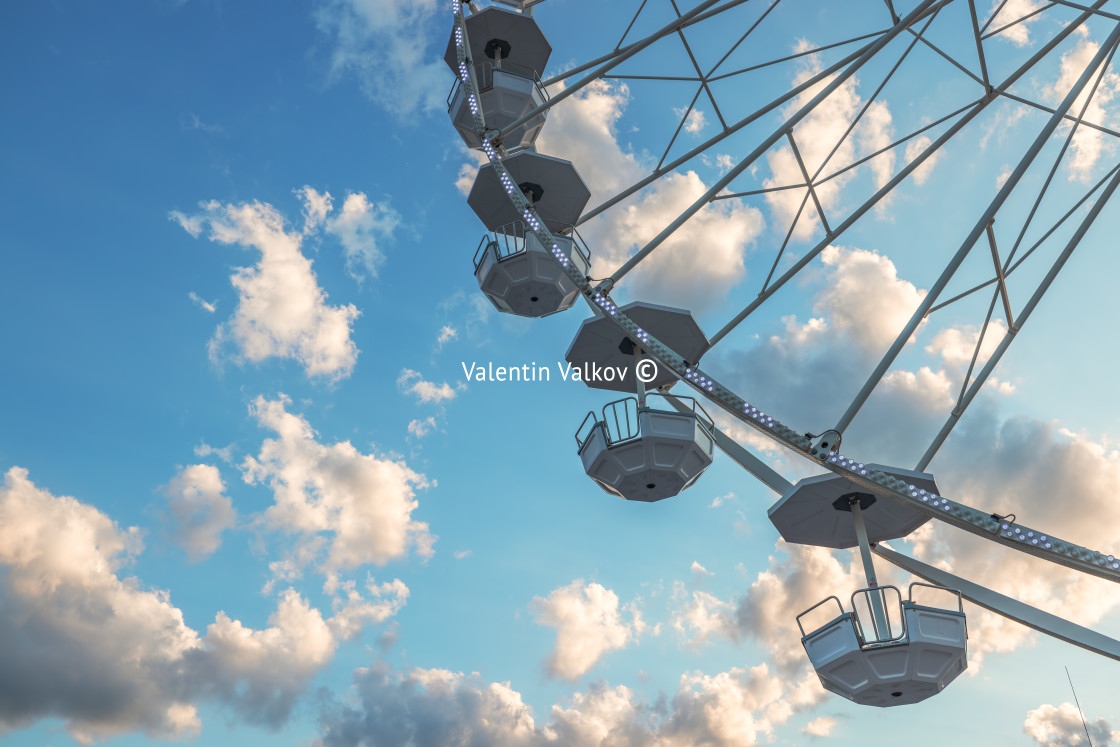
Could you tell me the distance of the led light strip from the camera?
456 inches

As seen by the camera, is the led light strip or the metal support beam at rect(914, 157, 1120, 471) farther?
the metal support beam at rect(914, 157, 1120, 471)

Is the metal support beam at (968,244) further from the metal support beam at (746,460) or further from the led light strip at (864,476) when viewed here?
the metal support beam at (746,460)

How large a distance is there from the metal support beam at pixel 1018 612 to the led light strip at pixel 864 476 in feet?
13.9

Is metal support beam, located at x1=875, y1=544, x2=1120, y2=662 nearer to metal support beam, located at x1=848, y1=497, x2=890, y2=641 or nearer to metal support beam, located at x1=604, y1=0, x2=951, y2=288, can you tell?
metal support beam, located at x1=848, y1=497, x2=890, y2=641

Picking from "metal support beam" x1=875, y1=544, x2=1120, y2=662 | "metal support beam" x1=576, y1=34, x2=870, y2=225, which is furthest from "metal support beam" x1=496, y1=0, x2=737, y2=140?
"metal support beam" x1=875, y1=544, x2=1120, y2=662

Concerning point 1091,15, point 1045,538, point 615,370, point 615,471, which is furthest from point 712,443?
point 1091,15

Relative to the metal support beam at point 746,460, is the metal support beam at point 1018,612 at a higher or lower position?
lower

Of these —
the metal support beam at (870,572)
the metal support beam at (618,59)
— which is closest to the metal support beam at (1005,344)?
the metal support beam at (870,572)

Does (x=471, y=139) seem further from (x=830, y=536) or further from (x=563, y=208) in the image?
(x=830, y=536)

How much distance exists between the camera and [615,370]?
21.6 metres

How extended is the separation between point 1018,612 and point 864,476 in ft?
19.5

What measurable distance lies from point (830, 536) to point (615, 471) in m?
4.87

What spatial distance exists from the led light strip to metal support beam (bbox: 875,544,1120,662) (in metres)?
4.23

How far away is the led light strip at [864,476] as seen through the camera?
11.6m
